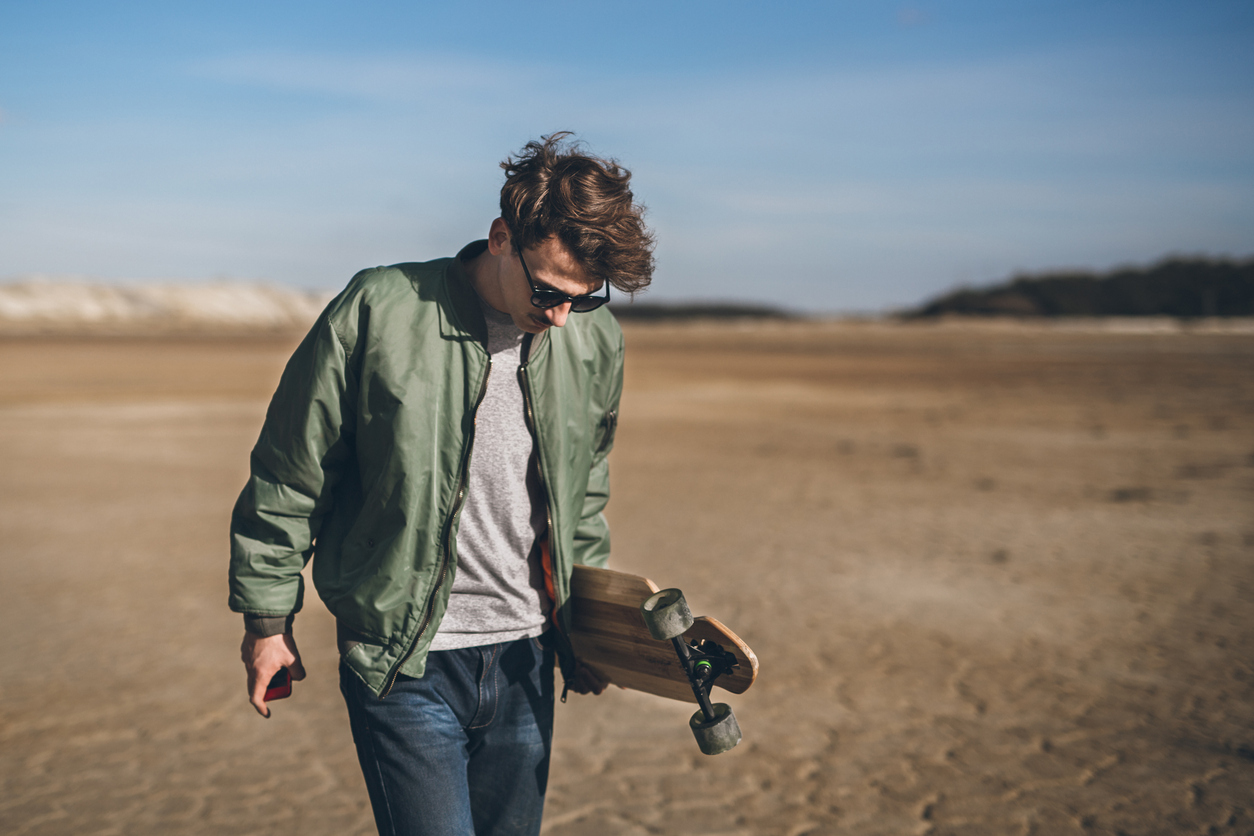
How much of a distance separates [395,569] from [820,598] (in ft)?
15.9

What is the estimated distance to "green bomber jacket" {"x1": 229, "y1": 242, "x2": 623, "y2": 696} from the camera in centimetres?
166

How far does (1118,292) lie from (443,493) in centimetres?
10786

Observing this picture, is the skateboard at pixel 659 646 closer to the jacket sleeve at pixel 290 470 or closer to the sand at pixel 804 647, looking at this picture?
the jacket sleeve at pixel 290 470

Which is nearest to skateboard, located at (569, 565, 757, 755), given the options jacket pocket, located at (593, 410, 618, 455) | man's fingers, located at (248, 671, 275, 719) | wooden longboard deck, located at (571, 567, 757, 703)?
wooden longboard deck, located at (571, 567, 757, 703)

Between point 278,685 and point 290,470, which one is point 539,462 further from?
point 278,685

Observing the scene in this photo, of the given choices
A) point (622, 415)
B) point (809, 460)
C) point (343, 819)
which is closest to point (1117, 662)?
point (343, 819)

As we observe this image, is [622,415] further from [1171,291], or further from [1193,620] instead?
[1171,291]

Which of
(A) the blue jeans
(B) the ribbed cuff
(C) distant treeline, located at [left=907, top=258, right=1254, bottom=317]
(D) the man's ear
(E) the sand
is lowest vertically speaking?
(E) the sand

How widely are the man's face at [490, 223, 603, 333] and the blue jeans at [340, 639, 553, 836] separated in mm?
651

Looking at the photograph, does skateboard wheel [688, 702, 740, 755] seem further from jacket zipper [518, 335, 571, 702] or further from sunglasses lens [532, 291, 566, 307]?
sunglasses lens [532, 291, 566, 307]

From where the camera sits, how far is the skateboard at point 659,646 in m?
1.69

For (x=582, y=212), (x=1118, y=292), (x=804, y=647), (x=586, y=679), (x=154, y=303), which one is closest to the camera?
(x=582, y=212)

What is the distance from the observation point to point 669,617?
65.2 inches

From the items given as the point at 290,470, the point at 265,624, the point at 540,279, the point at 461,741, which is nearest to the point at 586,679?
the point at 461,741
